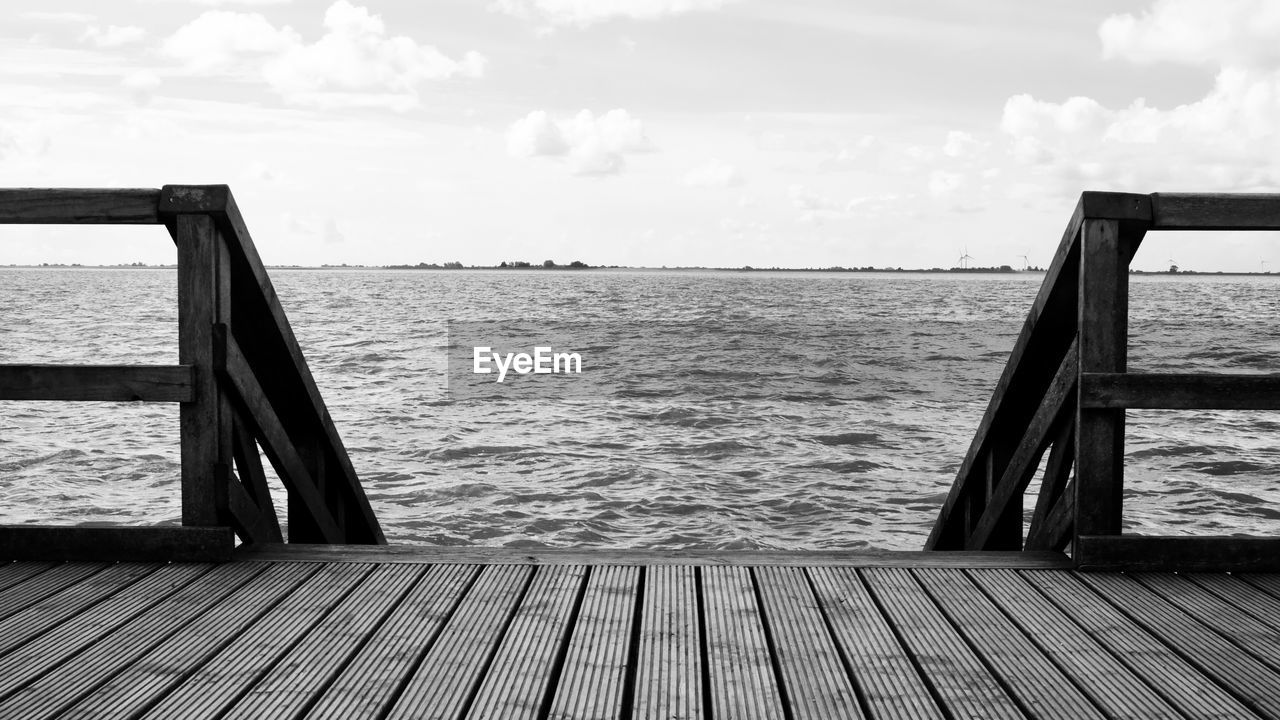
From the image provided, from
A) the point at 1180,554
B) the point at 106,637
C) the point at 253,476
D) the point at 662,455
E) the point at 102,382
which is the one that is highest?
the point at 102,382

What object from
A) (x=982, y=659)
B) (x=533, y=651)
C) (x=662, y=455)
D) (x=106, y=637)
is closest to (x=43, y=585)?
(x=106, y=637)

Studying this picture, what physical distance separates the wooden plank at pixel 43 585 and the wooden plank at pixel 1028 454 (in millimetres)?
3360

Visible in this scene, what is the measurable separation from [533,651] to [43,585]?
5.75 ft

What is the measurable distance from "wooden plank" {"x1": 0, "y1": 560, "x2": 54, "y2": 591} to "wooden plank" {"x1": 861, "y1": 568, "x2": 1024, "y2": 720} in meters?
2.79

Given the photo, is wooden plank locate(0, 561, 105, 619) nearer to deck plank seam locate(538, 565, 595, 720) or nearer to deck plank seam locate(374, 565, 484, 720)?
deck plank seam locate(374, 565, 484, 720)

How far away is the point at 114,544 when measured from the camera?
347 cm

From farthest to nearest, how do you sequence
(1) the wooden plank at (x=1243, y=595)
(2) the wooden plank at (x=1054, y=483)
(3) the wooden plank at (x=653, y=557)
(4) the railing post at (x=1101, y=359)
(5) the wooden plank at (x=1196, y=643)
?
1. (2) the wooden plank at (x=1054, y=483)
2. (3) the wooden plank at (x=653, y=557)
3. (4) the railing post at (x=1101, y=359)
4. (1) the wooden plank at (x=1243, y=595)
5. (5) the wooden plank at (x=1196, y=643)

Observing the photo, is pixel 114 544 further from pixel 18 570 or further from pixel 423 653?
pixel 423 653

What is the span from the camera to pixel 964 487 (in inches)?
181

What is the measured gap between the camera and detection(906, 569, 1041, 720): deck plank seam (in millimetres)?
2320

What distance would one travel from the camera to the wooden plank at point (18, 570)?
3256 millimetres

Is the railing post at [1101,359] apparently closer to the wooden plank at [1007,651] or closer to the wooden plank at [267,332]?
the wooden plank at [1007,651]

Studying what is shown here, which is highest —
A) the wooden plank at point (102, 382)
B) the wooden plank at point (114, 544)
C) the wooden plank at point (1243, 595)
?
the wooden plank at point (102, 382)

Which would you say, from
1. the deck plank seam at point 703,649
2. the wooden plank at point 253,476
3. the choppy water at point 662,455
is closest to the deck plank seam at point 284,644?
the wooden plank at point 253,476
